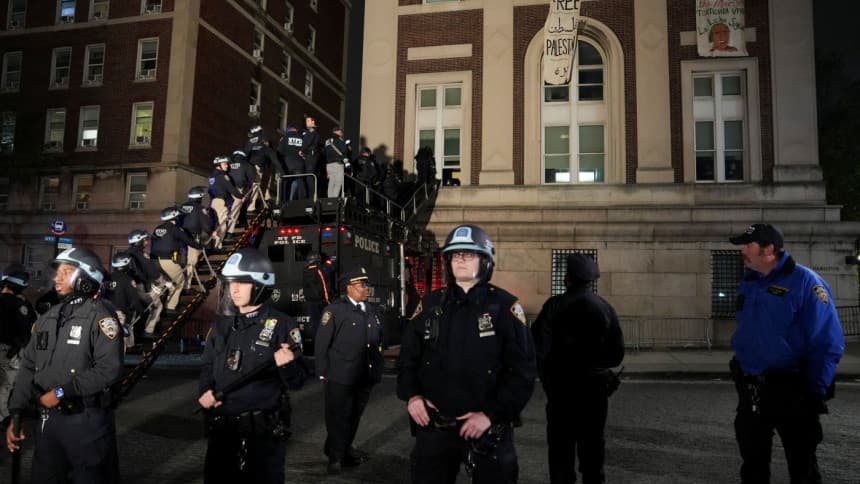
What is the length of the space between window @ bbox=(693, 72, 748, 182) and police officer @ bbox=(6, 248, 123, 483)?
2016 cm

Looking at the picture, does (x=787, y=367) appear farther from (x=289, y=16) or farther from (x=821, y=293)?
A: (x=289, y=16)

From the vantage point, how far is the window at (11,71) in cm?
3334

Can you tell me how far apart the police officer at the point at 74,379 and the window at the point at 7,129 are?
1412 inches

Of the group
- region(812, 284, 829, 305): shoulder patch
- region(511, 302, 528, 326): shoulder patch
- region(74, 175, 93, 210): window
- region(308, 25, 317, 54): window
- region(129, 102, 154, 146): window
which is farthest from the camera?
region(308, 25, 317, 54): window

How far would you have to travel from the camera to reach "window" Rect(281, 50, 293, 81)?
1544 inches

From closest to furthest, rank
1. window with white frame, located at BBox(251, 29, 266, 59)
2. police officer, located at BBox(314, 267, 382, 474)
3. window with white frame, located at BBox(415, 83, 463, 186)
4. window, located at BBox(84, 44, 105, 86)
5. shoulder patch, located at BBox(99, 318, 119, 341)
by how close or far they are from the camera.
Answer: shoulder patch, located at BBox(99, 318, 119, 341)
police officer, located at BBox(314, 267, 382, 474)
window with white frame, located at BBox(415, 83, 463, 186)
window, located at BBox(84, 44, 105, 86)
window with white frame, located at BBox(251, 29, 266, 59)

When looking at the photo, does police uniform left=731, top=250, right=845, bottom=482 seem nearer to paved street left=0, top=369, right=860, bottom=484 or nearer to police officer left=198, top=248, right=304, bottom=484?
paved street left=0, top=369, right=860, bottom=484

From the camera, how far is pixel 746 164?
2008 cm

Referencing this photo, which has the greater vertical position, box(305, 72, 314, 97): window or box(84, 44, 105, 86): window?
box(305, 72, 314, 97): window

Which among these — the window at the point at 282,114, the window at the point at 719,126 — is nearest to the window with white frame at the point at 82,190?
the window at the point at 282,114

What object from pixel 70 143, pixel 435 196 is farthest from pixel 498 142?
pixel 70 143

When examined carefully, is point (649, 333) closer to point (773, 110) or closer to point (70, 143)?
point (773, 110)

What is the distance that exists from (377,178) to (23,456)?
41.9 feet

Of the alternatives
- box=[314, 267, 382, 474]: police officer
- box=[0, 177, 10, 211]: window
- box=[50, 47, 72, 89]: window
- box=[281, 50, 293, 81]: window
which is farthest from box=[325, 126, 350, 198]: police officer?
box=[281, 50, 293, 81]: window
